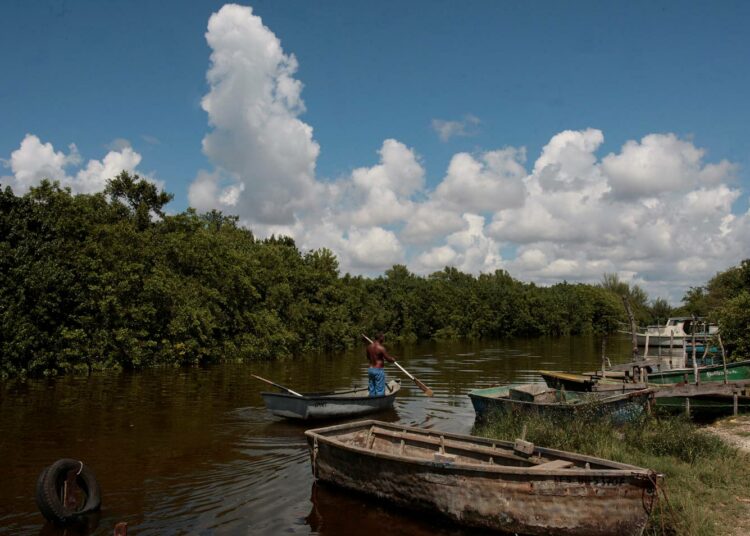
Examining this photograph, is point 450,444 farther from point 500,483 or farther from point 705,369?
point 705,369

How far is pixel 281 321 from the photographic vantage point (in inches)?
1809

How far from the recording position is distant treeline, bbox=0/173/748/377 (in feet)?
86.1

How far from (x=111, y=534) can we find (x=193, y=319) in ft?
84.4

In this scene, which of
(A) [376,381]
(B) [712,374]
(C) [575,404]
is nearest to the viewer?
(C) [575,404]

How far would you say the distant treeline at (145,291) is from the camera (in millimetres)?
26250

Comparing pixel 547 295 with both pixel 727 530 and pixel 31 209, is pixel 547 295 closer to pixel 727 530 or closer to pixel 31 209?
pixel 31 209

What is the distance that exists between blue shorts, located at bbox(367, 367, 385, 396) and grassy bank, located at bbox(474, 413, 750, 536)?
13.6 ft

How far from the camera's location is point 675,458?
10.9 metres

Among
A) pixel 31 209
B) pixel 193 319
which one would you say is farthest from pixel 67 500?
pixel 193 319

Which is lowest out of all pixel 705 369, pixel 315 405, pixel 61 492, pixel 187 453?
pixel 187 453

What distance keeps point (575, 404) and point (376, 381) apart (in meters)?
6.22

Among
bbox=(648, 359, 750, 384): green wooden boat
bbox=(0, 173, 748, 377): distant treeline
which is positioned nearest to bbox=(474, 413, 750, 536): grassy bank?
bbox=(648, 359, 750, 384): green wooden boat

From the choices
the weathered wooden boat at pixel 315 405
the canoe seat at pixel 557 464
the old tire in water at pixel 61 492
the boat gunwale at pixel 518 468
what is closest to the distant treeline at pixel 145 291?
the weathered wooden boat at pixel 315 405

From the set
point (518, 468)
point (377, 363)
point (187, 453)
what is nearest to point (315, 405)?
point (377, 363)
